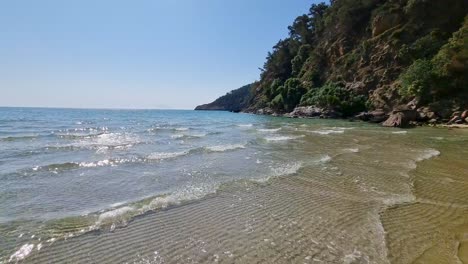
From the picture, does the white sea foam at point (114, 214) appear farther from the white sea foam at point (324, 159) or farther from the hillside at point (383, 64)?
the hillside at point (383, 64)

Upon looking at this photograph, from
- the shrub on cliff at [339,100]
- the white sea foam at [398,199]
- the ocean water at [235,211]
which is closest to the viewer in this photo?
the ocean water at [235,211]


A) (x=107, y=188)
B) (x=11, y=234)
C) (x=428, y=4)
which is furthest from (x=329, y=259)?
(x=428, y=4)

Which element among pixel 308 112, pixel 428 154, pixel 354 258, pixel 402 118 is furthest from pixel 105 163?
pixel 308 112

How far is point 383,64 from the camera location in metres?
59.3

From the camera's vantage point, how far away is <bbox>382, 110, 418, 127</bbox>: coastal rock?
129ft

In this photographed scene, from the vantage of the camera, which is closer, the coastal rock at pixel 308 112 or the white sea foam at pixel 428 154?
the white sea foam at pixel 428 154

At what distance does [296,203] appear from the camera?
28.8 ft

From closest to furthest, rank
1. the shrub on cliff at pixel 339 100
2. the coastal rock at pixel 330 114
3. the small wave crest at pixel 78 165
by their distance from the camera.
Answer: the small wave crest at pixel 78 165 < the shrub on cliff at pixel 339 100 < the coastal rock at pixel 330 114

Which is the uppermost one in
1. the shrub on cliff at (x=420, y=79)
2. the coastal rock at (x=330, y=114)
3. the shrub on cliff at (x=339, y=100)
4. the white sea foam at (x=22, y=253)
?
the shrub on cliff at (x=420, y=79)

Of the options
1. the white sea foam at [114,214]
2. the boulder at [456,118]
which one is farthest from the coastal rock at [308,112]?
the white sea foam at [114,214]

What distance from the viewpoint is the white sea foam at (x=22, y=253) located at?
5.58 metres

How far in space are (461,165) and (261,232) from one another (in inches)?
475

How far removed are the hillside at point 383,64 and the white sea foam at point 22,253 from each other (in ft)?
135

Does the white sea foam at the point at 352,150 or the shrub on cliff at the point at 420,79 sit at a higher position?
the shrub on cliff at the point at 420,79
